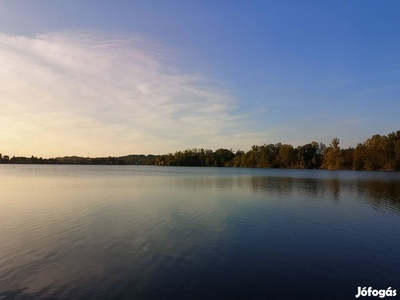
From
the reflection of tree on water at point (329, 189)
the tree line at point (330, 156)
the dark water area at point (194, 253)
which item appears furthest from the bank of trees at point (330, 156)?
the dark water area at point (194, 253)

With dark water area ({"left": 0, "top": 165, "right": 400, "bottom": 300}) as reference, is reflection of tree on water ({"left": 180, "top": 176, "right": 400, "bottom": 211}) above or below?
above

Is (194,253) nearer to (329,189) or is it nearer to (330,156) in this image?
(329,189)

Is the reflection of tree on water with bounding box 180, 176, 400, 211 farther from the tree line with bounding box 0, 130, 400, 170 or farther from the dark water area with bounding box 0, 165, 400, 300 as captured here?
the tree line with bounding box 0, 130, 400, 170

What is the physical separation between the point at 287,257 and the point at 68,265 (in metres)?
8.13

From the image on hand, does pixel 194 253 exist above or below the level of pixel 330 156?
below

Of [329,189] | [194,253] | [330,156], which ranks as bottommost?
[194,253]

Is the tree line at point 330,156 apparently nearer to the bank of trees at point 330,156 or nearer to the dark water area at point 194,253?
the bank of trees at point 330,156

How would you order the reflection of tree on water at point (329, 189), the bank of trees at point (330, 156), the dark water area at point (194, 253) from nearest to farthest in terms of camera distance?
1. the dark water area at point (194, 253)
2. the reflection of tree on water at point (329, 189)
3. the bank of trees at point (330, 156)

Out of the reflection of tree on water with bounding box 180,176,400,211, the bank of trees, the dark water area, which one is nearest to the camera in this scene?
the dark water area

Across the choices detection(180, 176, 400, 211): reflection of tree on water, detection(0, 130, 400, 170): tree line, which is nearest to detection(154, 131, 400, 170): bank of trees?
detection(0, 130, 400, 170): tree line

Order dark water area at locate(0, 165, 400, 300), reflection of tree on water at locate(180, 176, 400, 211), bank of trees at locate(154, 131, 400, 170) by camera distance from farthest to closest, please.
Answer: bank of trees at locate(154, 131, 400, 170) < reflection of tree on water at locate(180, 176, 400, 211) < dark water area at locate(0, 165, 400, 300)

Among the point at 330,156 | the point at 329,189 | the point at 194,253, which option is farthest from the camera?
the point at 330,156

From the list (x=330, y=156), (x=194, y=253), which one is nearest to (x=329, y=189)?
(x=194, y=253)

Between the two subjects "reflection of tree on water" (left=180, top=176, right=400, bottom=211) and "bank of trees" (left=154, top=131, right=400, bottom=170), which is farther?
"bank of trees" (left=154, top=131, right=400, bottom=170)
